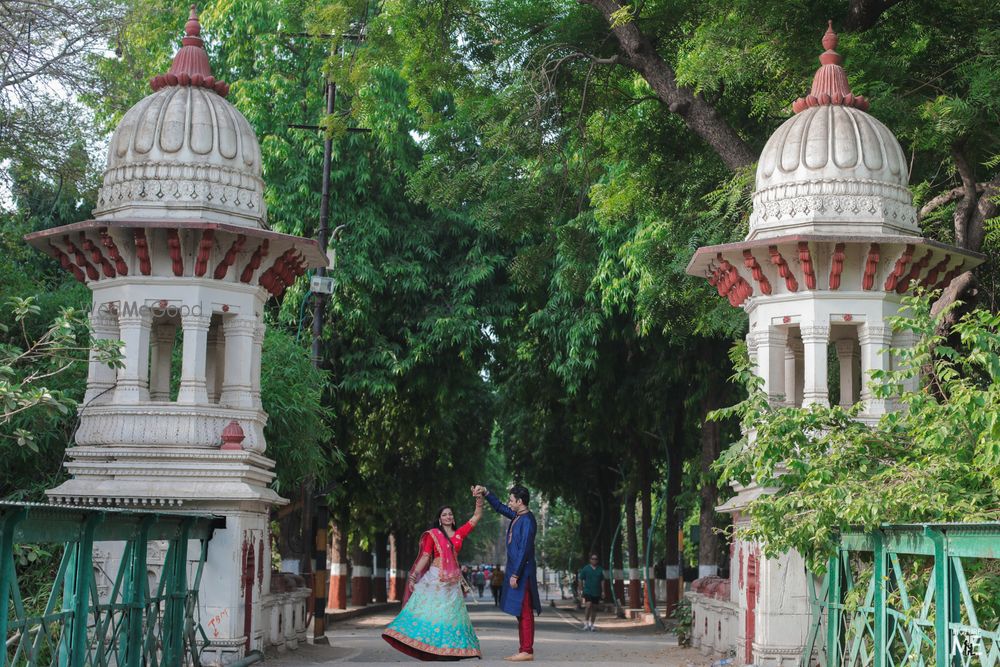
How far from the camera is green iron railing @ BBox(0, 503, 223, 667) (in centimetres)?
748

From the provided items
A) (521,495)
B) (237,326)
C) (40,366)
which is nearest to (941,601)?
(521,495)

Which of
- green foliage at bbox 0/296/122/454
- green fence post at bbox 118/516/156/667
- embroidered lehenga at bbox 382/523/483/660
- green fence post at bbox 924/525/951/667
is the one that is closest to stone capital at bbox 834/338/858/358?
embroidered lehenga at bbox 382/523/483/660

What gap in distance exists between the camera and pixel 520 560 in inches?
597

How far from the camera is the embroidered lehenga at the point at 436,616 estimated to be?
49.1ft

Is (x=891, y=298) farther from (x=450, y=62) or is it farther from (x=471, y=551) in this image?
(x=471, y=551)

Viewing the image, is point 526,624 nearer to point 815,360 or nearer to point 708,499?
point 815,360

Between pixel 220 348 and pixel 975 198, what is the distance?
9.13 m

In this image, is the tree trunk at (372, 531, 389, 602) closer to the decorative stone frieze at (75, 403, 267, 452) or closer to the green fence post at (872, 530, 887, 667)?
the decorative stone frieze at (75, 403, 267, 452)

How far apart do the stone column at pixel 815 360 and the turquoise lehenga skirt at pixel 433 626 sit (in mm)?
4488

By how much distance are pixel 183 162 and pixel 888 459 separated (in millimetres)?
8283

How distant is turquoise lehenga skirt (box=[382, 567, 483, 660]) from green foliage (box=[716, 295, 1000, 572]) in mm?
4647

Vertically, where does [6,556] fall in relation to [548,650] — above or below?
above

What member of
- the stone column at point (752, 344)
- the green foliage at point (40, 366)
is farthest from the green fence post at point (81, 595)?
the stone column at point (752, 344)

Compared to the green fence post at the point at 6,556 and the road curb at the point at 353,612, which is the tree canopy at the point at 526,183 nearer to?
the road curb at the point at 353,612
